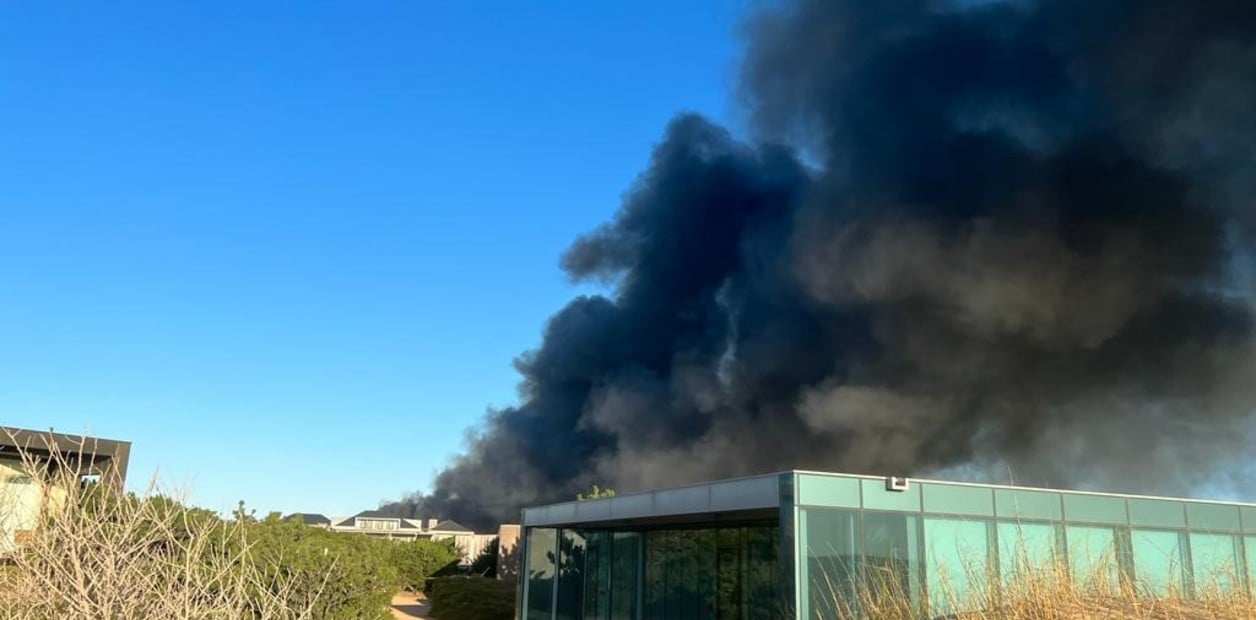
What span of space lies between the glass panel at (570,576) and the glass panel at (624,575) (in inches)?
72.7

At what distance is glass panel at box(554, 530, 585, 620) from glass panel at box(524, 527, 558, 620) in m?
0.46

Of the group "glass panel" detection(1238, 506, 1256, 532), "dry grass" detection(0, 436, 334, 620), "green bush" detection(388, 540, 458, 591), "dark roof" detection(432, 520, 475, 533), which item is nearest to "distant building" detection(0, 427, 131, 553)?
"dry grass" detection(0, 436, 334, 620)

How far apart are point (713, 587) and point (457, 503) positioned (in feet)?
253

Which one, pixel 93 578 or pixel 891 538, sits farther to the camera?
pixel 891 538

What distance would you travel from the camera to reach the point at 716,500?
62.3ft

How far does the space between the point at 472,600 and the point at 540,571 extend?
5.80 meters

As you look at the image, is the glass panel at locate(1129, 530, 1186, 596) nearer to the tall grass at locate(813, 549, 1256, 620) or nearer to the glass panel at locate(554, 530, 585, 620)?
the tall grass at locate(813, 549, 1256, 620)

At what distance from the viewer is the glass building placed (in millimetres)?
16703

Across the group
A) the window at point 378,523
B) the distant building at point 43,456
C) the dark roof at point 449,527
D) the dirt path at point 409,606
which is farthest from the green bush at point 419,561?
the window at point 378,523

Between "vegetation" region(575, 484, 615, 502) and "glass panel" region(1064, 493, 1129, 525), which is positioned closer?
"glass panel" region(1064, 493, 1129, 525)

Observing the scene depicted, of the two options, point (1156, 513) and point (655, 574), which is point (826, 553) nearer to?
point (1156, 513)

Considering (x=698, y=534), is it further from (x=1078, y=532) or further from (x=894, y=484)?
(x=1078, y=532)

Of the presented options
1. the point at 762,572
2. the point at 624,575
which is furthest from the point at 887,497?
the point at 624,575

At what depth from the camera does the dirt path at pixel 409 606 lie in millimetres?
34500
